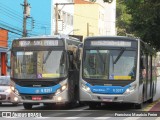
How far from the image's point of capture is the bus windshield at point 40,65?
21.4 metres

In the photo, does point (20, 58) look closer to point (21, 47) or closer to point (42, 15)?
point (21, 47)

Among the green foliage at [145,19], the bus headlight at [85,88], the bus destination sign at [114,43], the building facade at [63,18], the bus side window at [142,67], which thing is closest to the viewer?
the bus headlight at [85,88]

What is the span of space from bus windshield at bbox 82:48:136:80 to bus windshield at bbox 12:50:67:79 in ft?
3.30

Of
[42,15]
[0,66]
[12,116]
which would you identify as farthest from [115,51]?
[42,15]

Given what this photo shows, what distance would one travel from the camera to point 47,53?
21.6 metres

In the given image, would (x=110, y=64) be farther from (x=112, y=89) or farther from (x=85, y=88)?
(x=85, y=88)

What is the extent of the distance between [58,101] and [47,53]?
2056 millimetres

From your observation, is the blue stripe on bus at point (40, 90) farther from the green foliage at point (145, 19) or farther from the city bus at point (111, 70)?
the green foliage at point (145, 19)

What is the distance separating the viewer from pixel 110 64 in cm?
2131

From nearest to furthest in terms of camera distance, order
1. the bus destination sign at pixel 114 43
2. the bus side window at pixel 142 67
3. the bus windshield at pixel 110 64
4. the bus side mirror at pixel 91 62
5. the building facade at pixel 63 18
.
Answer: the bus windshield at pixel 110 64, the bus side mirror at pixel 91 62, the bus destination sign at pixel 114 43, the bus side window at pixel 142 67, the building facade at pixel 63 18

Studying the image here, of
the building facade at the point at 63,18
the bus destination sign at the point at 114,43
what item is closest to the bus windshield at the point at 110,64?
the bus destination sign at the point at 114,43

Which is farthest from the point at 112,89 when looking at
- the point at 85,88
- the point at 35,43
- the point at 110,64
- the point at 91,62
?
the point at 35,43

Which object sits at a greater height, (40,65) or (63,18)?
(63,18)

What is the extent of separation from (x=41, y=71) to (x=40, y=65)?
0.25m
